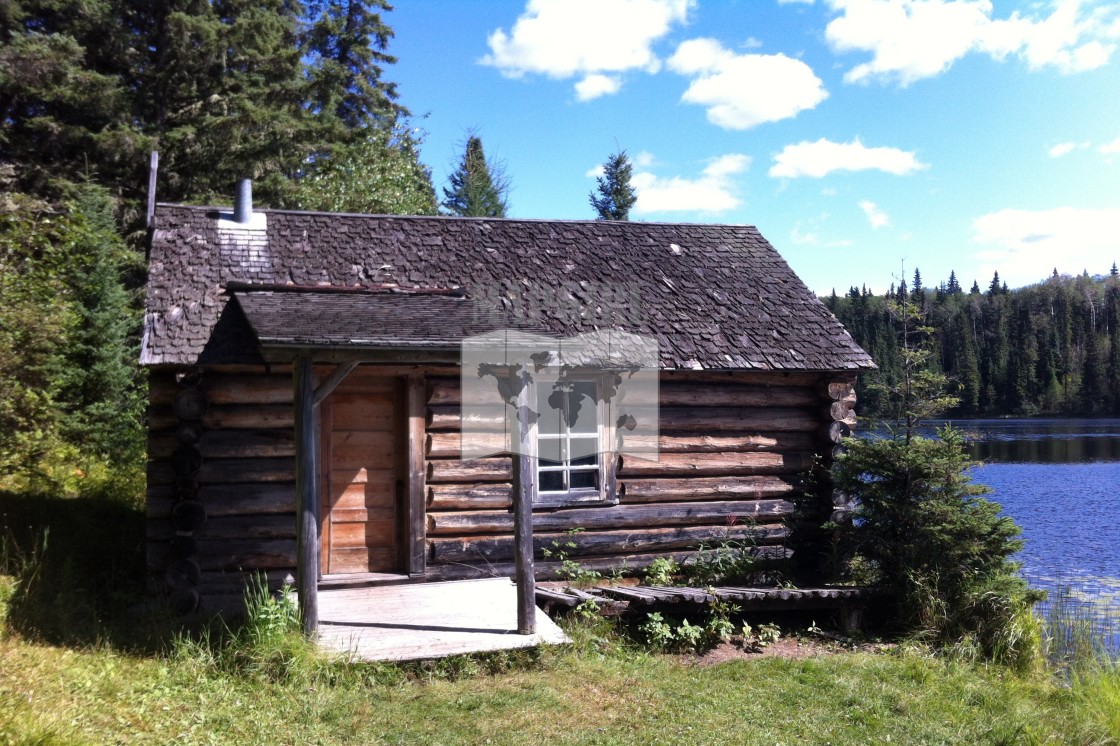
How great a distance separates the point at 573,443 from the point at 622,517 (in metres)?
1.05

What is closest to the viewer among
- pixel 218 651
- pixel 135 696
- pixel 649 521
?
pixel 135 696

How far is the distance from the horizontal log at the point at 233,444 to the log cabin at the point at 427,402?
0.02 metres

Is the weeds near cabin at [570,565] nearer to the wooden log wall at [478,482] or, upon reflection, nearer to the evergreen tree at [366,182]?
the wooden log wall at [478,482]

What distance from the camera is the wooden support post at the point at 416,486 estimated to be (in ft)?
29.5

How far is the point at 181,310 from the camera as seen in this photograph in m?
8.73

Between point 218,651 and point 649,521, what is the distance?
5.05 metres

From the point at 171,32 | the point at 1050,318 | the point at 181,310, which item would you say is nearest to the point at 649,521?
the point at 181,310

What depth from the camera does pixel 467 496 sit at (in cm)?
927

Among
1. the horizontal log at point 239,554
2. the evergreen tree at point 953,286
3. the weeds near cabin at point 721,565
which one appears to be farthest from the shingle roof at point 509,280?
the evergreen tree at point 953,286

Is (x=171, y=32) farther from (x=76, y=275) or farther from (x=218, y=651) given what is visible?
(x=218, y=651)

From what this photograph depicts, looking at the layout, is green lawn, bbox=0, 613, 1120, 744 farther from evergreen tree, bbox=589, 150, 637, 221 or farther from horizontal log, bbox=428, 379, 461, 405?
evergreen tree, bbox=589, 150, 637, 221

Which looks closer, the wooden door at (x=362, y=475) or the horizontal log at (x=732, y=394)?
the wooden door at (x=362, y=475)

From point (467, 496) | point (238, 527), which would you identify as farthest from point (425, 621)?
point (238, 527)

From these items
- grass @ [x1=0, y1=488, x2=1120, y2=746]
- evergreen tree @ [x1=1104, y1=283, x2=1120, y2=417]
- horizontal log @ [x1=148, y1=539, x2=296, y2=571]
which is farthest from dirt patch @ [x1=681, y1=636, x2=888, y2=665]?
evergreen tree @ [x1=1104, y1=283, x2=1120, y2=417]
